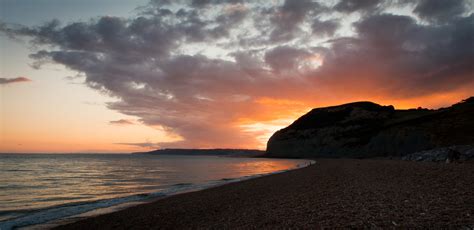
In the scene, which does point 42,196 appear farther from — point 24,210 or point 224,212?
point 224,212

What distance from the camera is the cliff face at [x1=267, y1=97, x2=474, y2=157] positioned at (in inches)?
3121

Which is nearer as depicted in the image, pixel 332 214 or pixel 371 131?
pixel 332 214

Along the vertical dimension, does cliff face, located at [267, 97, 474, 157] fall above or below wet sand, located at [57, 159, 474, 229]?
above

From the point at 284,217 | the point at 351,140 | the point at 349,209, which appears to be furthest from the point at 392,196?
the point at 351,140

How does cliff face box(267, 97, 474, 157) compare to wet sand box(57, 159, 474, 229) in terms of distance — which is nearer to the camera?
wet sand box(57, 159, 474, 229)

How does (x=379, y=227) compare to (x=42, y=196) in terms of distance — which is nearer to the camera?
(x=379, y=227)

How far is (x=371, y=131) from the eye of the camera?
110 meters

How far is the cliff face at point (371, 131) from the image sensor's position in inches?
3121

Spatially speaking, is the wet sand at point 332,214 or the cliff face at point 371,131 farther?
the cliff face at point 371,131

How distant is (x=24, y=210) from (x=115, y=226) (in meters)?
9.55

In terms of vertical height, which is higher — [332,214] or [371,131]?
[371,131]

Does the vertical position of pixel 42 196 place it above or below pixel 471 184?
below

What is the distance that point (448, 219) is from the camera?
8312mm

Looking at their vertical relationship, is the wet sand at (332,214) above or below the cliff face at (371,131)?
below
